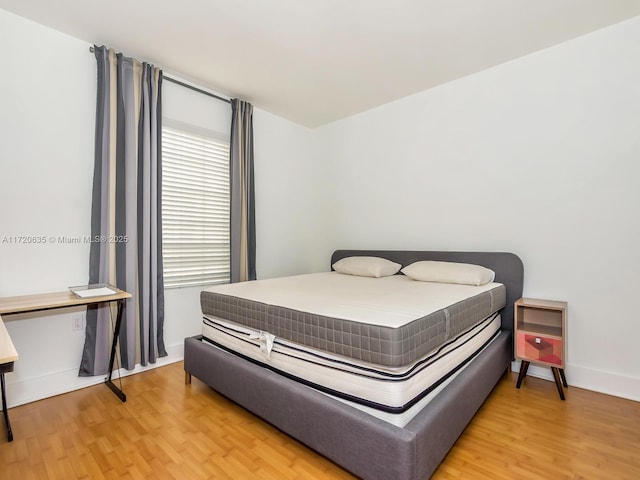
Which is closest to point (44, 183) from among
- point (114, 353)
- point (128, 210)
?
point (128, 210)

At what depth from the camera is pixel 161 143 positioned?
2875 millimetres

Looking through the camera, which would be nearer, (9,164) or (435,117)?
(9,164)

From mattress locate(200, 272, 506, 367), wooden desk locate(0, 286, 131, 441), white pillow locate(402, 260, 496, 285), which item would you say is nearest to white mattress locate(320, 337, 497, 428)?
mattress locate(200, 272, 506, 367)

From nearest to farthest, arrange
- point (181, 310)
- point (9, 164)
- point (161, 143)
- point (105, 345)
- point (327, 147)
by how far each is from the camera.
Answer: point (9, 164) → point (105, 345) → point (161, 143) → point (181, 310) → point (327, 147)

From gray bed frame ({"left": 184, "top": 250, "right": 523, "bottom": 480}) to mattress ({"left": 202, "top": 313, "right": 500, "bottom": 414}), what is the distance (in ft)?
0.16

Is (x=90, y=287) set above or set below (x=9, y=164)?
below

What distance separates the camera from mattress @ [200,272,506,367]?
134 centimetres

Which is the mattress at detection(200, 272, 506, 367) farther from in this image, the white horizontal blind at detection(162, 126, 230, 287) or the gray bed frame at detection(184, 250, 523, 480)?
the white horizontal blind at detection(162, 126, 230, 287)

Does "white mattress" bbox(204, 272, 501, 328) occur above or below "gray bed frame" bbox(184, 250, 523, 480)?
above

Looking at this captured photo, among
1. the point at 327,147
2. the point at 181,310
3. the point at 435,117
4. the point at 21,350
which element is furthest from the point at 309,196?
the point at 21,350

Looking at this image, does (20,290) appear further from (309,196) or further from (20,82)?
(309,196)

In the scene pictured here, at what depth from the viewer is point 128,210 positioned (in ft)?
8.54

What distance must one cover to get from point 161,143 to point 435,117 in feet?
8.79

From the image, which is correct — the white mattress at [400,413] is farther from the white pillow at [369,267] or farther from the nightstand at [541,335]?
the white pillow at [369,267]
